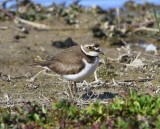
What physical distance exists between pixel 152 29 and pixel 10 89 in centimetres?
424

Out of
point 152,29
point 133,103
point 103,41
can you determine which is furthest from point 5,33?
point 133,103

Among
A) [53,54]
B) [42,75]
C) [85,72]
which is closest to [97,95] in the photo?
[85,72]

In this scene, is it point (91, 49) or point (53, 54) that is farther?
point (53, 54)

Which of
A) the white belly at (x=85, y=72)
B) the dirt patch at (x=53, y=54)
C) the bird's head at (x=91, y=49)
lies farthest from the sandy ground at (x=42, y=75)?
the bird's head at (x=91, y=49)

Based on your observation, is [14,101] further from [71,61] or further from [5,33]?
[5,33]

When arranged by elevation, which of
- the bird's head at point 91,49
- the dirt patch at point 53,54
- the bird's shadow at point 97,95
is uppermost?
the bird's head at point 91,49

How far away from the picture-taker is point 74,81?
9.08 metres

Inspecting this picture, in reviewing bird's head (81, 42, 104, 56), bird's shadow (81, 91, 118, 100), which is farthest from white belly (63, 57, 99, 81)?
bird's shadow (81, 91, 118, 100)

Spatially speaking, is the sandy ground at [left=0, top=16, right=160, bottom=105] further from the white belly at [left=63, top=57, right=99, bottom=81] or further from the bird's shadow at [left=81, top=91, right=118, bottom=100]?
the white belly at [left=63, top=57, right=99, bottom=81]

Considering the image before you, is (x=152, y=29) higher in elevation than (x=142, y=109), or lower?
lower

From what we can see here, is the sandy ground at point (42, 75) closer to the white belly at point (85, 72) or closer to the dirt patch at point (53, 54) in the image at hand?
the dirt patch at point (53, 54)

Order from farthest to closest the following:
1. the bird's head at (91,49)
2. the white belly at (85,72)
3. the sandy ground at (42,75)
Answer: the sandy ground at (42,75) → the bird's head at (91,49) → the white belly at (85,72)

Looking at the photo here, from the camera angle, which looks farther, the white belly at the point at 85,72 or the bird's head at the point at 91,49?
the bird's head at the point at 91,49

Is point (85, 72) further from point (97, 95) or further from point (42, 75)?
point (42, 75)
